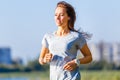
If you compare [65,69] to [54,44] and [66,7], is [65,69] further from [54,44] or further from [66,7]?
[66,7]

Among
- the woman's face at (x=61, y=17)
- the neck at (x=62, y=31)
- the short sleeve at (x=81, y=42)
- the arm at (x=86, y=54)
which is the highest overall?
the woman's face at (x=61, y=17)

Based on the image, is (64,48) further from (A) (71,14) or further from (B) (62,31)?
(A) (71,14)

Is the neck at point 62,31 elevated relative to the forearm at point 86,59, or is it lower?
elevated

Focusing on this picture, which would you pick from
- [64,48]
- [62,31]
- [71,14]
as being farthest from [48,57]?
[71,14]

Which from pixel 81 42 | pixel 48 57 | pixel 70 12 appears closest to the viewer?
Answer: pixel 48 57

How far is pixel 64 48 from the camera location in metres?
4.93

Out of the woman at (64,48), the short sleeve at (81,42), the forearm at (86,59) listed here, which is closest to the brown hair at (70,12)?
the woman at (64,48)

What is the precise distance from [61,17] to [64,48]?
0.92 ft

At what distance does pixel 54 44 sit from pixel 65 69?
0.23m

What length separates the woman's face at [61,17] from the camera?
4984 mm

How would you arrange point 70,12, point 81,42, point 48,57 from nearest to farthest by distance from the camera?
point 48,57, point 81,42, point 70,12

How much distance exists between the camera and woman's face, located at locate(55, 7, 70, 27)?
498cm

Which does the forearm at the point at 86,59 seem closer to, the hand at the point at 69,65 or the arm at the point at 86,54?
the arm at the point at 86,54

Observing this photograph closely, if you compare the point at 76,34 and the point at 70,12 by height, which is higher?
the point at 70,12
